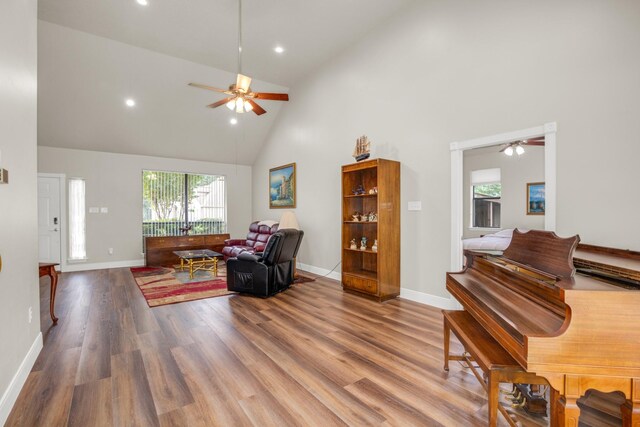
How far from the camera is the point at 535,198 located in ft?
14.6

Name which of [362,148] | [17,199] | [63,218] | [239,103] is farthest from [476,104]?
[63,218]

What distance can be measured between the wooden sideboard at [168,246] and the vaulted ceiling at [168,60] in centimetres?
222

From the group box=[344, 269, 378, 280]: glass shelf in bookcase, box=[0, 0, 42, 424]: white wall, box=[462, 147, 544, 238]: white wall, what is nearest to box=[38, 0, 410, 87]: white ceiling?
box=[0, 0, 42, 424]: white wall

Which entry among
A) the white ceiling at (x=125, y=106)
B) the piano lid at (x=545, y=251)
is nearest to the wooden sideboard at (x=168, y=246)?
the white ceiling at (x=125, y=106)

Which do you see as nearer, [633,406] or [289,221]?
[633,406]

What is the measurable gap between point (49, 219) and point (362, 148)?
6.72m

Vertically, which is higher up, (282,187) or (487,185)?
(282,187)

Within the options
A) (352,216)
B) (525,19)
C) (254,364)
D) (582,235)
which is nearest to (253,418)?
(254,364)

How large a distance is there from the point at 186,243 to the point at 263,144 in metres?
3.26

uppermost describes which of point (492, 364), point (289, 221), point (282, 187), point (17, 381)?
point (282, 187)

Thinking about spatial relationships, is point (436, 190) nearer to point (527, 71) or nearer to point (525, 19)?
point (527, 71)

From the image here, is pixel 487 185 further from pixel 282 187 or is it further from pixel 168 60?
pixel 168 60

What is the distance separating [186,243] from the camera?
697cm

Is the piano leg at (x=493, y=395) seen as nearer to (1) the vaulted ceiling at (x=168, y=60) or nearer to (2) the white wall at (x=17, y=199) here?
(2) the white wall at (x=17, y=199)
